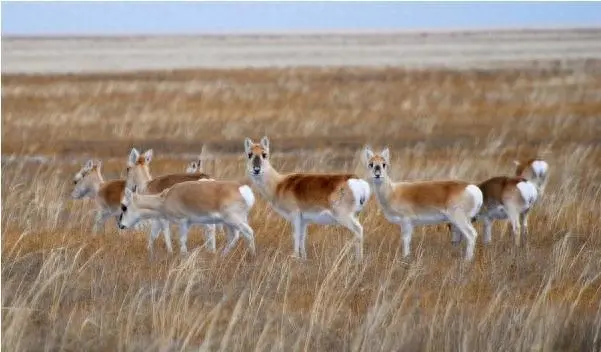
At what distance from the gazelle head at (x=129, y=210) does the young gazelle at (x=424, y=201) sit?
2161mm

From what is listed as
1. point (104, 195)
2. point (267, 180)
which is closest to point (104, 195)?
point (104, 195)

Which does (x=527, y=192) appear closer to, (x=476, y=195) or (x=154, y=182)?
(x=476, y=195)

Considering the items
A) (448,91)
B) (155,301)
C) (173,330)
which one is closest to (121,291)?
(155,301)

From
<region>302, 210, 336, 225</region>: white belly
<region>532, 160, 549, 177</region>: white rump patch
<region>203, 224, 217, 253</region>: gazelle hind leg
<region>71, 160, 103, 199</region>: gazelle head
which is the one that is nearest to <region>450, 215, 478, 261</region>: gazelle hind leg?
<region>302, 210, 336, 225</region>: white belly

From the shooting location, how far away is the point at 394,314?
28.1 feet

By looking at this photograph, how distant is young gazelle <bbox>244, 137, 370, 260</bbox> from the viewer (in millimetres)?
11039

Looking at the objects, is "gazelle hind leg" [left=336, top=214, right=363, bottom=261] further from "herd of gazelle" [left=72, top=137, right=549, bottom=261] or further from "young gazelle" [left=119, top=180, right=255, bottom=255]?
"young gazelle" [left=119, top=180, right=255, bottom=255]

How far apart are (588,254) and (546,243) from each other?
104 cm

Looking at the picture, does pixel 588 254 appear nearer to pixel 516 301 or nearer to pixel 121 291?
pixel 516 301

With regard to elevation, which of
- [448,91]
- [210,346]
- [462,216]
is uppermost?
[448,91]

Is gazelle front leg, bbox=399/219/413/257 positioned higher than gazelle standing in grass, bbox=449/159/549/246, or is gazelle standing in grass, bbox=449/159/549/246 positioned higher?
gazelle standing in grass, bbox=449/159/549/246

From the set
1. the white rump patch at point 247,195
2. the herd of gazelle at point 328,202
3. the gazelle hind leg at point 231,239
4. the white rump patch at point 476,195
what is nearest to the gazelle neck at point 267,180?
the herd of gazelle at point 328,202

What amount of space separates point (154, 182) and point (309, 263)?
109 inches

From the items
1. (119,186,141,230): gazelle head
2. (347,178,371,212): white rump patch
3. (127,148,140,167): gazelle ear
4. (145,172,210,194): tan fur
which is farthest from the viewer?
(127,148,140,167): gazelle ear
